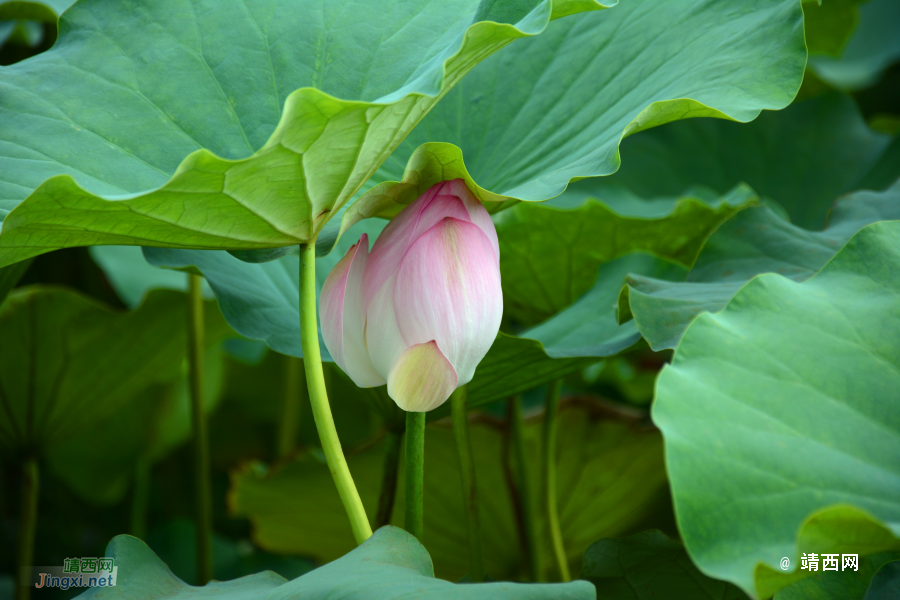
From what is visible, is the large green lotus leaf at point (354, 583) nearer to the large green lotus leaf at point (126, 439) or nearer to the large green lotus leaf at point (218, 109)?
the large green lotus leaf at point (218, 109)

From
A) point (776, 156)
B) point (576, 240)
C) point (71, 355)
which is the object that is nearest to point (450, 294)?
point (576, 240)

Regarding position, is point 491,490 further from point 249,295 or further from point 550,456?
point 249,295

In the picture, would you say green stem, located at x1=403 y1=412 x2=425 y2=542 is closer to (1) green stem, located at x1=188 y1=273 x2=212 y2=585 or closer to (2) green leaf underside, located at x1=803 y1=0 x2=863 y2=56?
(1) green stem, located at x1=188 y1=273 x2=212 y2=585

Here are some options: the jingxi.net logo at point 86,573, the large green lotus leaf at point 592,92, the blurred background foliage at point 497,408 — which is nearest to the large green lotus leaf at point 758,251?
the blurred background foliage at point 497,408

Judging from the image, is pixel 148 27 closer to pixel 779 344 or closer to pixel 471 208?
pixel 471 208

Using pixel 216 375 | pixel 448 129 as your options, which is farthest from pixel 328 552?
pixel 448 129

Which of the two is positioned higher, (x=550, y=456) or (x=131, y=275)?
(x=131, y=275)
